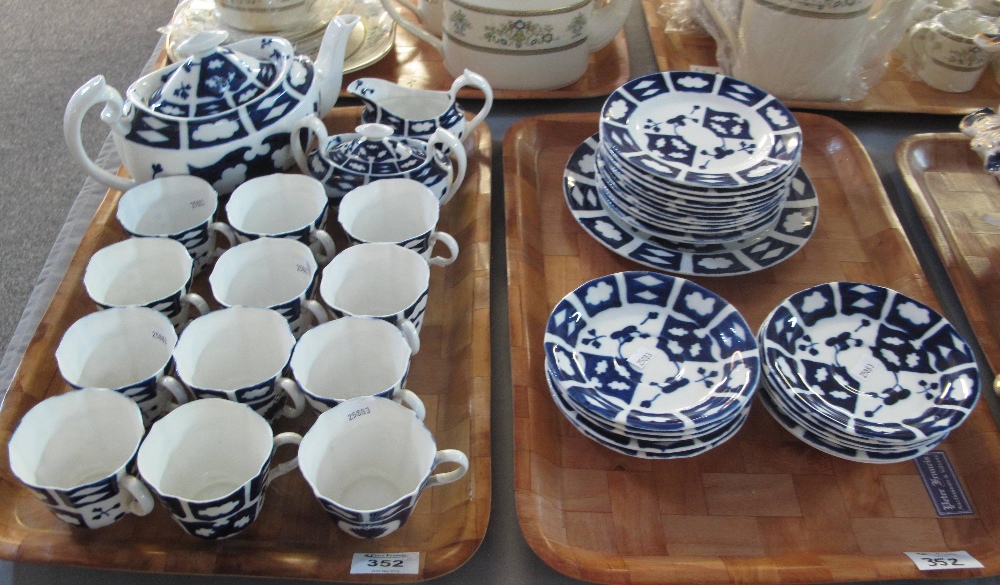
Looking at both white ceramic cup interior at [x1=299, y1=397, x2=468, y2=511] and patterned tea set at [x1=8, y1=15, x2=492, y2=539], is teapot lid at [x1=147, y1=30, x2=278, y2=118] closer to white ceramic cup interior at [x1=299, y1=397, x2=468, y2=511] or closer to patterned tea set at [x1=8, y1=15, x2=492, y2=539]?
patterned tea set at [x1=8, y1=15, x2=492, y2=539]

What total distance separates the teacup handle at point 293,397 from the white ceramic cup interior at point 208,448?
31 mm

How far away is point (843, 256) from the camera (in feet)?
2.62

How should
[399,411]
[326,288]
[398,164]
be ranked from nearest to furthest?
1. [399,411]
2. [326,288]
3. [398,164]

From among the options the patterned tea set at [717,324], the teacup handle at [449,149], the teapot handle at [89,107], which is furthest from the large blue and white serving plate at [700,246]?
the teapot handle at [89,107]

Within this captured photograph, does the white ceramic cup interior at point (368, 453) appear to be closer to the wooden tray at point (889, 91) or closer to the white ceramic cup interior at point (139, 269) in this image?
the white ceramic cup interior at point (139, 269)

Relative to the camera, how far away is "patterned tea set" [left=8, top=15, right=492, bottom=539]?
54 cm

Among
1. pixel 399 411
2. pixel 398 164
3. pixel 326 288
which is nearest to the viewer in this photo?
pixel 399 411

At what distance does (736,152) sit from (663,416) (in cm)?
35

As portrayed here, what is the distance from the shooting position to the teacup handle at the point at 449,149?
788 millimetres

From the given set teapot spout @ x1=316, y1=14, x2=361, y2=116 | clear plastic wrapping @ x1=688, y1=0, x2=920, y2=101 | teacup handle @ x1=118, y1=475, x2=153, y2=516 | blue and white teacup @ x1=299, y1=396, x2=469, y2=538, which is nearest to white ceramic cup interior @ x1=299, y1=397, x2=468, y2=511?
blue and white teacup @ x1=299, y1=396, x2=469, y2=538

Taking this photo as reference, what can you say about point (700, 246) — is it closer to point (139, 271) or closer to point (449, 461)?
point (449, 461)

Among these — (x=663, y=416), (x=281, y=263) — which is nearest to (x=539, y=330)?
(x=663, y=416)

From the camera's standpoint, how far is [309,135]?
2.64 feet

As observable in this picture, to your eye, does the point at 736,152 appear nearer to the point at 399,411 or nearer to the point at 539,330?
the point at 539,330
